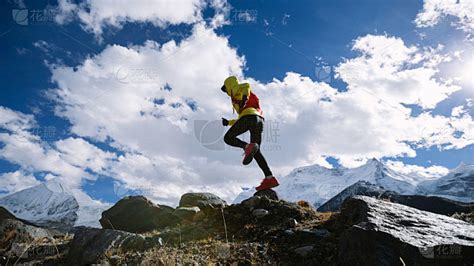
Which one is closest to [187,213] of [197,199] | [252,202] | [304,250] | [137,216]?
[252,202]

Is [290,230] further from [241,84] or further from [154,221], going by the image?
[154,221]

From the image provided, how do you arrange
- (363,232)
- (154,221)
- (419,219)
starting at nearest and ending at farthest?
(363,232), (419,219), (154,221)

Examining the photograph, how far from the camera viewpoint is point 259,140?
9.79 metres

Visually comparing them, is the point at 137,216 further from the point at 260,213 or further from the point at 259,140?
the point at 260,213

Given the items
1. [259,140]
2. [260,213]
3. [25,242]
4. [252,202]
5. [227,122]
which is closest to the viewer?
[260,213]

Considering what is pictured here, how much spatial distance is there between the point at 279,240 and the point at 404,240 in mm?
2376

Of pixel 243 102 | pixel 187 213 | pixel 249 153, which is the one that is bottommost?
pixel 187 213

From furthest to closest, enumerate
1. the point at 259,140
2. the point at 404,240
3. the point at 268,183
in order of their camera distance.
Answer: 1. the point at 268,183
2. the point at 259,140
3. the point at 404,240

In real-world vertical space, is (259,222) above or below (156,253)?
above

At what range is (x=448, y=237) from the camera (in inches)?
209

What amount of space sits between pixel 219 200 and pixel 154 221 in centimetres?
265

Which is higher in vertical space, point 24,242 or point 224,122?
point 224,122

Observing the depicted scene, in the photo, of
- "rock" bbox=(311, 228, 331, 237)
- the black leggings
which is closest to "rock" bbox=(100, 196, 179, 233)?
the black leggings

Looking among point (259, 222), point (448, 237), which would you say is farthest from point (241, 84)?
point (448, 237)
